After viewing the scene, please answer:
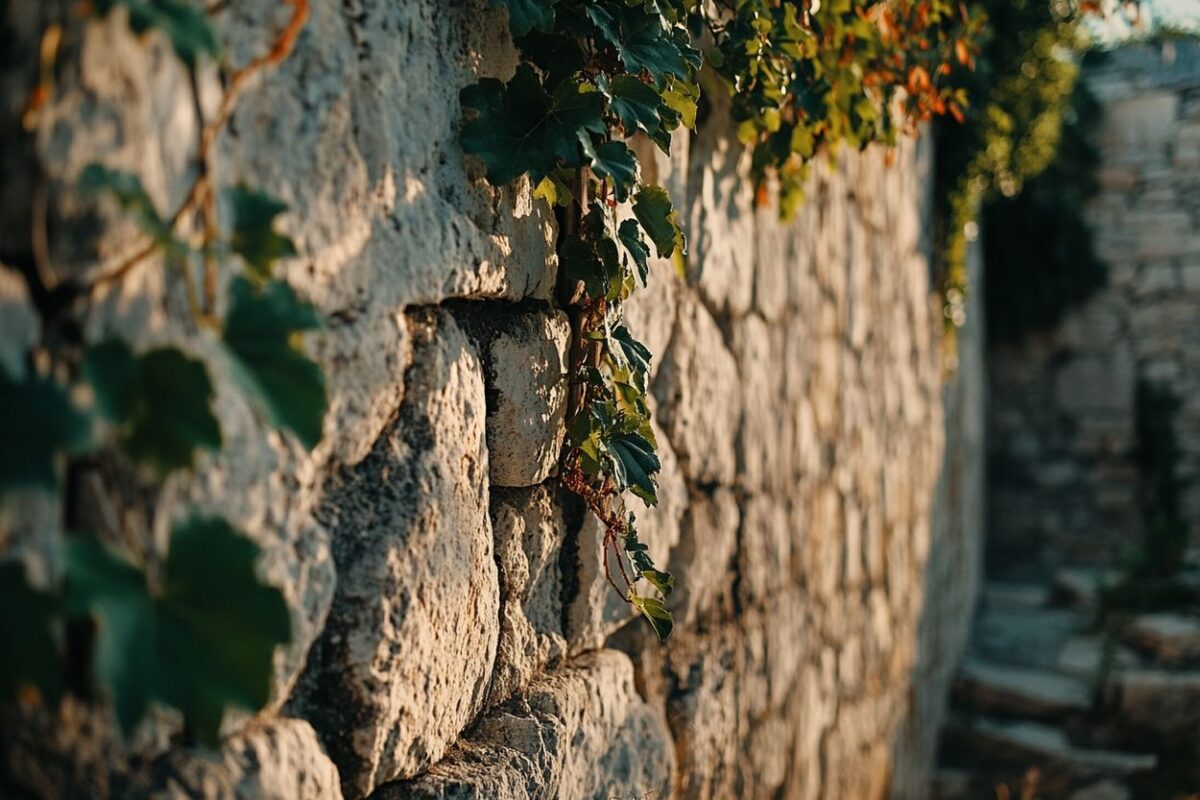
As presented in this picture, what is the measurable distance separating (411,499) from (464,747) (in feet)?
0.93

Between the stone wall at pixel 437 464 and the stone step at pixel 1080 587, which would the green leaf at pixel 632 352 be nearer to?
the stone wall at pixel 437 464

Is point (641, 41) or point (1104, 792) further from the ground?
point (641, 41)

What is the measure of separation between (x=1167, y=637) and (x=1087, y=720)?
522 millimetres

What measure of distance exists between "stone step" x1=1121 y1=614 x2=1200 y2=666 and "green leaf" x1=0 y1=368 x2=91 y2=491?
4869mm

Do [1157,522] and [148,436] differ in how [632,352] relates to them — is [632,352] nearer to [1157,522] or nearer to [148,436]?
[148,436]

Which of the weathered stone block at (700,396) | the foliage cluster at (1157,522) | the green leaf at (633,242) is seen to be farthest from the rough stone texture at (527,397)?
the foliage cluster at (1157,522)

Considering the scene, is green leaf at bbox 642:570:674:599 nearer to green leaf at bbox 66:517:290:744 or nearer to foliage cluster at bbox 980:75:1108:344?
green leaf at bbox 66:517:290:744

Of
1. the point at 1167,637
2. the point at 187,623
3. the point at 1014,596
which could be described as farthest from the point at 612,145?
the point at 1014,596

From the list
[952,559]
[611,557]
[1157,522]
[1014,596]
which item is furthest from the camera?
[1014,596]

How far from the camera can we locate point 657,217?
140 cm

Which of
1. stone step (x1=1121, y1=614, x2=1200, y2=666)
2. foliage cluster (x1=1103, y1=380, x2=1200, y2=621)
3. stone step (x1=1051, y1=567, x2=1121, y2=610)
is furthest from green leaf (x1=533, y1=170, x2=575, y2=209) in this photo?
stone step (x1=1051, y1=567, x2=1121, y2=610)

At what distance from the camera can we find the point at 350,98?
96cm

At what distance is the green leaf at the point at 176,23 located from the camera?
0.65 m

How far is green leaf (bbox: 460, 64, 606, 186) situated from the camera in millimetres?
1126
